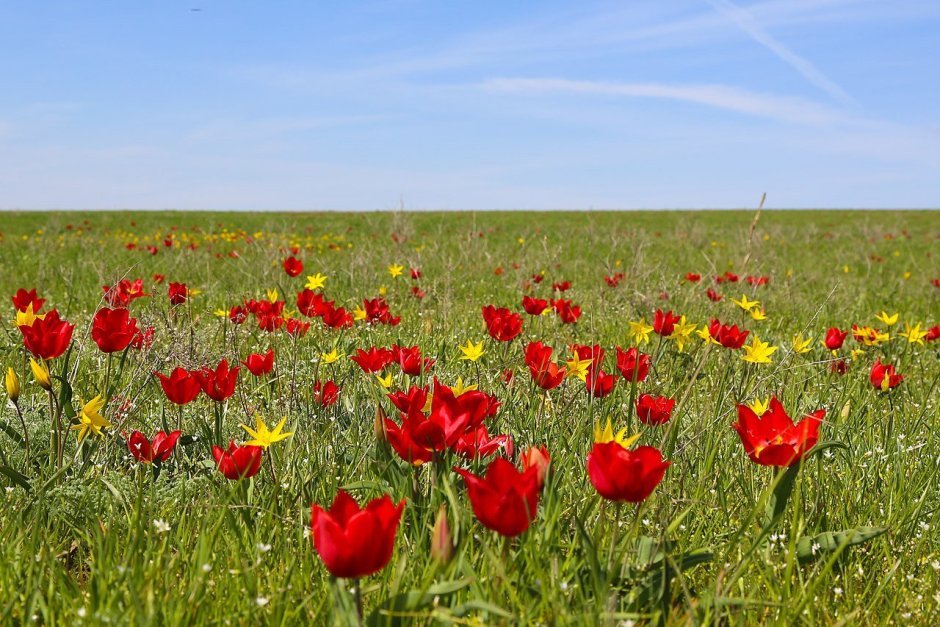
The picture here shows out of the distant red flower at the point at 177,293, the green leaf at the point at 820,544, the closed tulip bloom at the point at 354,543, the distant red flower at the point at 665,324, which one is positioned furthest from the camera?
the distant red flower at the point at 177,293

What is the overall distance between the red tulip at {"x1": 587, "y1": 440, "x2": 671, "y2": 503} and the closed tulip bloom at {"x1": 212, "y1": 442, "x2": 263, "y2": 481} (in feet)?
2.65

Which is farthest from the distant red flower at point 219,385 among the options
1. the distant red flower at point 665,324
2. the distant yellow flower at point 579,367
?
the distant red flower at point 665,324

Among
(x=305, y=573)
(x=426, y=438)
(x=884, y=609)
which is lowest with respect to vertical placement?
(x=884, y=609)

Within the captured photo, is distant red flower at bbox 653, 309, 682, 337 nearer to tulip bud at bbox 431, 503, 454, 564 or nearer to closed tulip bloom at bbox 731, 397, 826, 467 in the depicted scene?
closed tulip bloom at bbox 731, 397, 826, 467

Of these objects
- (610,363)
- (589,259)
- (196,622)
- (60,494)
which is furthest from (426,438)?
(589,259)

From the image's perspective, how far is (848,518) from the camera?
197cm

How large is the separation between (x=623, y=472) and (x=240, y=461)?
0.91 meters

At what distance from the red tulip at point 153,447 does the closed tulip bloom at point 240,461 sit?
28 centimetres

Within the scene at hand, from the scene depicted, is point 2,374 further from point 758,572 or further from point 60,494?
point 758,572

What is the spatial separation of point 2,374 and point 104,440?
55.6 inches

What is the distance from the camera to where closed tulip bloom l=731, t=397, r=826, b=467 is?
1428 mm

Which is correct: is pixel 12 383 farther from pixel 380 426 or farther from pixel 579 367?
pixel 579 367

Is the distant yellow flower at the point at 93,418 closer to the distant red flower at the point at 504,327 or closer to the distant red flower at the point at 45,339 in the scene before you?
the distant red flower at the point at 45,339

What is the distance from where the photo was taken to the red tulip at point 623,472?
1201mm
